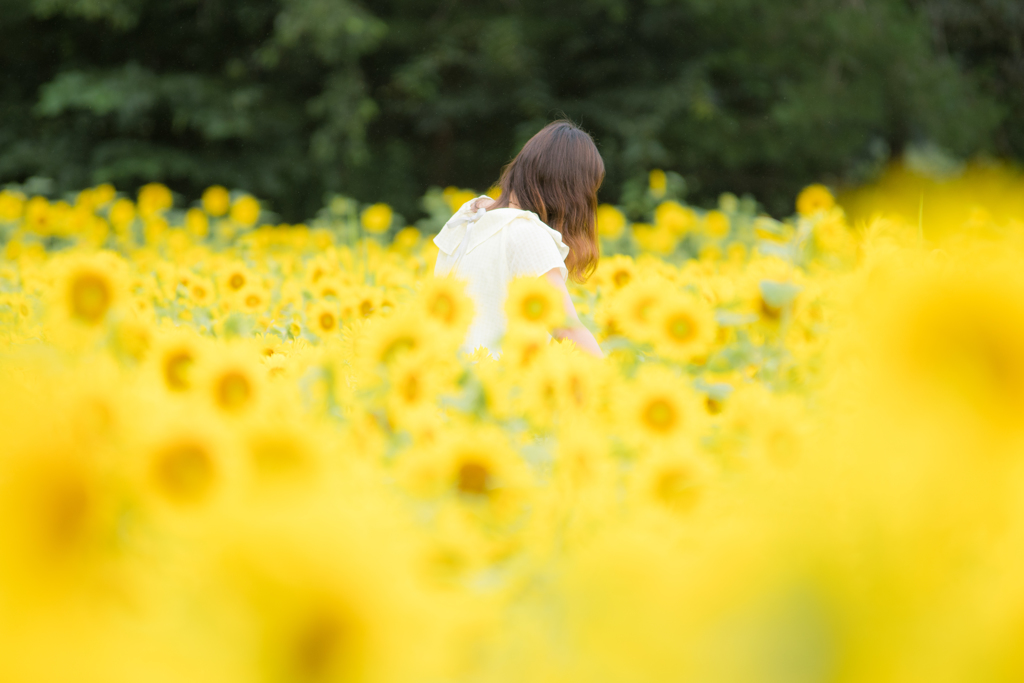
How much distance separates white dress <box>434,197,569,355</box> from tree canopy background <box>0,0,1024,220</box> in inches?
271

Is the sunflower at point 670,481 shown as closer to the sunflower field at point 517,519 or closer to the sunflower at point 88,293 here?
the sunflower field at point 517,519

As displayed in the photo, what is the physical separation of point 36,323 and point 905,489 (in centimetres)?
165

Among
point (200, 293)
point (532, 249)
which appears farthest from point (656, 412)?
point (200, 293)

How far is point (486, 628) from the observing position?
511mm

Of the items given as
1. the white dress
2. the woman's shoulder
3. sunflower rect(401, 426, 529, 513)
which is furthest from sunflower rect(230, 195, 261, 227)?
sunflower rect(401, 426, 529, 513)

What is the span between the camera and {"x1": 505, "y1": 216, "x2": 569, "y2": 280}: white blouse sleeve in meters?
2.48

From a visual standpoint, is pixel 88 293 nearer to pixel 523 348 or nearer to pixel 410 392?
pixel 410 392

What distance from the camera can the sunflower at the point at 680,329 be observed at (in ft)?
5.62

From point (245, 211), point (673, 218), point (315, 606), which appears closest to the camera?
point (315, 606)

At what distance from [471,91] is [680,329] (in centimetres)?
901

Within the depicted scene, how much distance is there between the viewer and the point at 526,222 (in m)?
2.58

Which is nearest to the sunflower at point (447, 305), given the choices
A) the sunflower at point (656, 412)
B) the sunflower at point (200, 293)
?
the sunflower at point (656, 412)

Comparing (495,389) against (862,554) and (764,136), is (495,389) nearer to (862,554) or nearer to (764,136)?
(862,554)

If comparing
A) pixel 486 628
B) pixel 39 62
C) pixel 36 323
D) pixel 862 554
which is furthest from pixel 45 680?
pixel 39 62
